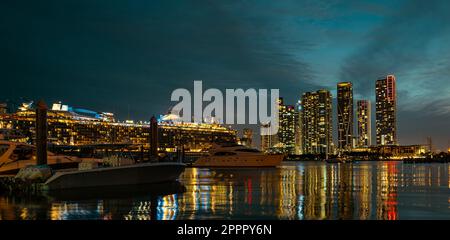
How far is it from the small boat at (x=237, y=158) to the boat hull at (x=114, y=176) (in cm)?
4629

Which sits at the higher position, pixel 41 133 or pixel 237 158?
pixel 41 133

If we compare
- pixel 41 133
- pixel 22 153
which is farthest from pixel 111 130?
pixel 41 133

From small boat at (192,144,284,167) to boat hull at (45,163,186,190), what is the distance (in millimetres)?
46289

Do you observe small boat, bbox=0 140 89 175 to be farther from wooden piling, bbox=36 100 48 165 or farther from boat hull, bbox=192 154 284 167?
boat hull, bbox=192 154 284 167

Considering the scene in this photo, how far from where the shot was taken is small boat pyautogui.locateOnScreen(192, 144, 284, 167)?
264 feet

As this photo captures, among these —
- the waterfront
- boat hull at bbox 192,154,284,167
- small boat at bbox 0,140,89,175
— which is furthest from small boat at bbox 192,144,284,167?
the waterfront

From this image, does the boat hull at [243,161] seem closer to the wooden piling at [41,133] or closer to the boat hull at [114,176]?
the boat hull at [114,176]

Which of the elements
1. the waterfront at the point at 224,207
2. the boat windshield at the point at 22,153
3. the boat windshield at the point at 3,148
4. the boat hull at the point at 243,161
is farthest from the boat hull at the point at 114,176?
the boat hull at the point at 243,161

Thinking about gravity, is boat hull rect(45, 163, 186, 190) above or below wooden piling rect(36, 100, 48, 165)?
below

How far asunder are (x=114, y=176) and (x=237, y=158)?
51.4 metres

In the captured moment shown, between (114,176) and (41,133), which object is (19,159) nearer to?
(41,133)

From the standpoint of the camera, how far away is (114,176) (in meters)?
29.8
